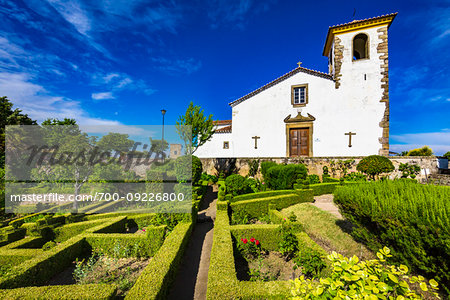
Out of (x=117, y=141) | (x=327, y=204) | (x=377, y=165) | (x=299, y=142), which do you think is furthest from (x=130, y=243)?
(x=117, y=141)

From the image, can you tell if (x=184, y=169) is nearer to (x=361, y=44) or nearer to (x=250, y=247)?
(x=250, y=247)

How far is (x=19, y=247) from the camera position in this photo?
687 cm

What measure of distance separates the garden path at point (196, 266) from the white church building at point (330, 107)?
12591 millimetres

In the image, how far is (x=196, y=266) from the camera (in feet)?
18.8

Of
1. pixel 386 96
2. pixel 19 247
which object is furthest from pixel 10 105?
pixel 386 96

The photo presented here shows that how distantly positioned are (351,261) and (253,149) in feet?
58.6

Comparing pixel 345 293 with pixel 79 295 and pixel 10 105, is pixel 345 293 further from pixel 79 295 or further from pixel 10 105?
pixel 10 105

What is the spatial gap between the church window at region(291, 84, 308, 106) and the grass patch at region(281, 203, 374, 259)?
1299 centimetres

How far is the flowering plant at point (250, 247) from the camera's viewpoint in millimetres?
6023

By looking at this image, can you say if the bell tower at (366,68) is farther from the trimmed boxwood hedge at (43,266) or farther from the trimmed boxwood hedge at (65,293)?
the trimmed boxwood hedge at (43,266)

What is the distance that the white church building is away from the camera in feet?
54.3

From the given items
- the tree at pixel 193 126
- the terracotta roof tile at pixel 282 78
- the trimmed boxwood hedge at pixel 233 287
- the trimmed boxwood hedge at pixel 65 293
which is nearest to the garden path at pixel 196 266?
the trimmed boxwood hedge at pixel 233 287

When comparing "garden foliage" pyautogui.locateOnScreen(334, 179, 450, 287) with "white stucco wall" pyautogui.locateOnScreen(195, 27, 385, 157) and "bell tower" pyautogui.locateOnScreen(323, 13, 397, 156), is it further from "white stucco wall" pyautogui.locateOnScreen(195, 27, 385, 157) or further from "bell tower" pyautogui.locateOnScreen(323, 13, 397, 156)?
"bell tower" pyautogui.locateOnScreen(323, 13, 397, 156)

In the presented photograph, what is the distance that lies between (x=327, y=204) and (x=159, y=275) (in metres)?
9.82
